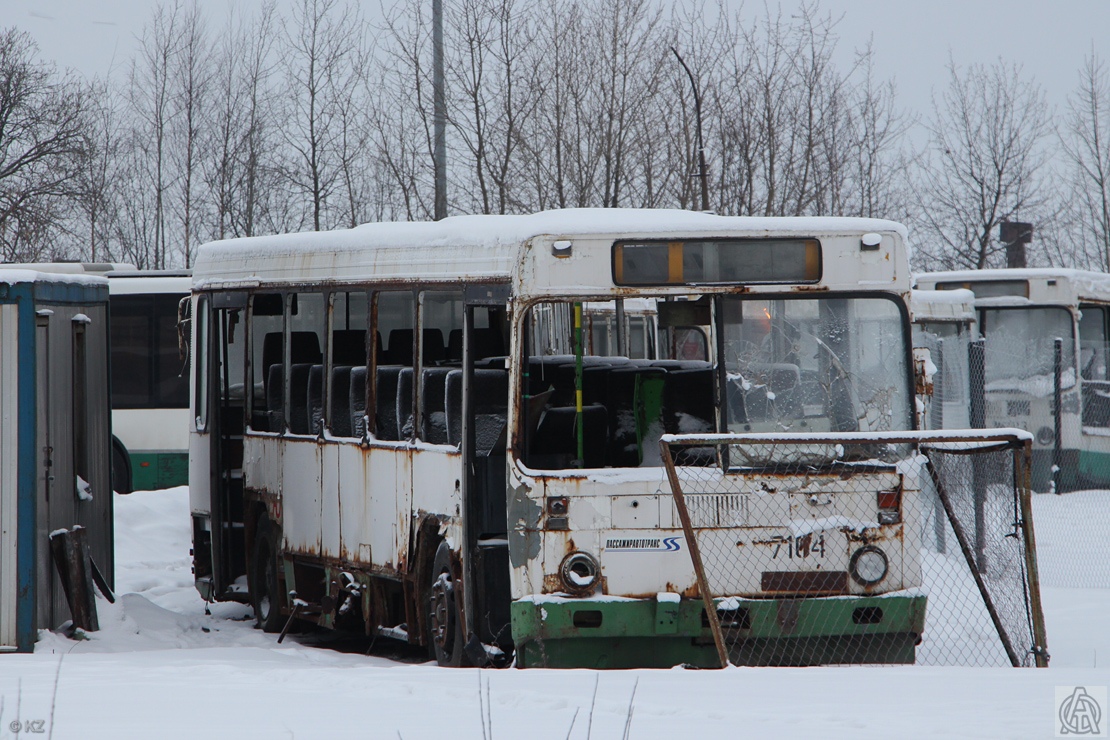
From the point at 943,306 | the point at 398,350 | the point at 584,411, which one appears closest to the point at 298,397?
the point at 398,350

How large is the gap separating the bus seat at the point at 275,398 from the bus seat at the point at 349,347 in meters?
0.98

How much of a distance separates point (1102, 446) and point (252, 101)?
1642 centimetres

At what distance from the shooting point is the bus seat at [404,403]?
30.5ft

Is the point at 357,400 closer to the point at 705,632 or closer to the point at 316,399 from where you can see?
the point at 316,399

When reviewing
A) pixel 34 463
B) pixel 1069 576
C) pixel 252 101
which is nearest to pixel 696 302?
pixel 34 463

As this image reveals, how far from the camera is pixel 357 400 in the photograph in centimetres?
993

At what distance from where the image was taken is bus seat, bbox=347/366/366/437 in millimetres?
9828

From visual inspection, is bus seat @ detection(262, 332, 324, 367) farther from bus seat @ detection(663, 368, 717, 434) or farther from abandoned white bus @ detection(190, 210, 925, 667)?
bus seat @ detection(663, 368, 717, 434)

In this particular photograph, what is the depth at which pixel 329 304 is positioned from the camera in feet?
33.4

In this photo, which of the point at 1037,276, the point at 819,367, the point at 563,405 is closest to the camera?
the point at 819,367

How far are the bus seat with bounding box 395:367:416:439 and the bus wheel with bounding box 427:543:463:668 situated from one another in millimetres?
873

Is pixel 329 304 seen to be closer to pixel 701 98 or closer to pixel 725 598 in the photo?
pixel 725 598

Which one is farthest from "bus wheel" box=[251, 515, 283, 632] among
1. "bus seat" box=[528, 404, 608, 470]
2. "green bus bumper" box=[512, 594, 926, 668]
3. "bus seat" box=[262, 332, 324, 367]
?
"green bus bumper" box=[512, 594, 926, 668]

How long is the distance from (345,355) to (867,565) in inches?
157
